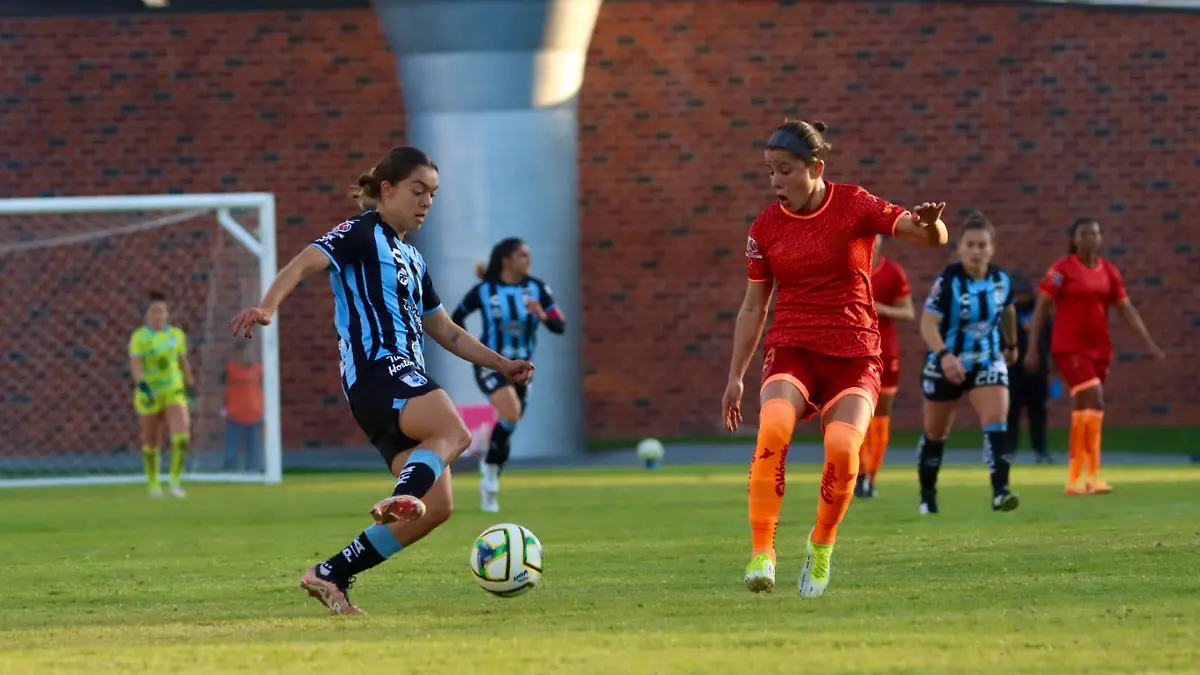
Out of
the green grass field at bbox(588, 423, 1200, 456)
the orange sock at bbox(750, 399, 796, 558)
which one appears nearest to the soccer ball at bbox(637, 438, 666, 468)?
the green grass field at bbox(588, 423, 1200, 456)

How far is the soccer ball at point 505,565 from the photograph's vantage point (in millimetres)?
8008

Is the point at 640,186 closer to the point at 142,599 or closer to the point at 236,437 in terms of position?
the point at 236,437

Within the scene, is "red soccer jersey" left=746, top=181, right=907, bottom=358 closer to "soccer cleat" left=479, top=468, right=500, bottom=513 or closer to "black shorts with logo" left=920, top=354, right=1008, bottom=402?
"black shorts with logo" left=920, top=354, right=1008, bottom=402

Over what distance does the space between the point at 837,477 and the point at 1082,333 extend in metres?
7.44

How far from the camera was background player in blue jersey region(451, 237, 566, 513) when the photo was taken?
48.1 ft

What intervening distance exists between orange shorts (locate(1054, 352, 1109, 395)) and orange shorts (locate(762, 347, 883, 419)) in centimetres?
709

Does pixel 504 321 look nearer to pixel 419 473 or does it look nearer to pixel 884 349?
pixel 884 349

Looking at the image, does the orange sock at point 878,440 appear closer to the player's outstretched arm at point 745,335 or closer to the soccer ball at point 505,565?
the player's outstretched arm at point 745,335

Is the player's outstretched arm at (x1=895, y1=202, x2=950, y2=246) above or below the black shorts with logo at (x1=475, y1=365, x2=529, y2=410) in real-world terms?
above

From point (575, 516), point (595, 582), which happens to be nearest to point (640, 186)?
point (575, 516)

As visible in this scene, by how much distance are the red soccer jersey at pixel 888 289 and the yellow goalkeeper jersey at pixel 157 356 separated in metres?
6.36

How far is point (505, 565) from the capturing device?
8.01m

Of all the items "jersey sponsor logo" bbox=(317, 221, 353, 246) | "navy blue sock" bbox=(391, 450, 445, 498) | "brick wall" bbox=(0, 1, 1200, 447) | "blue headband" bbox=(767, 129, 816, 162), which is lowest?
"navy blue sock" bbox=(391, 450, 445, 498)

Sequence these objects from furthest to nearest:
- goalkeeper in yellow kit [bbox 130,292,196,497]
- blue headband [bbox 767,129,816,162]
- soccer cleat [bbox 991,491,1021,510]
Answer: goalkeeper in yellow kit [bbox 130,292,196,497], soccer cleat [bbox 991,491,1021,510], blue headband [bbox 767,129,816,162]
